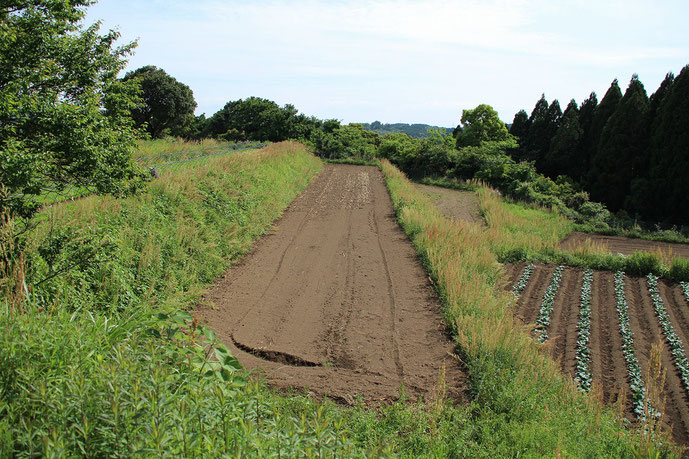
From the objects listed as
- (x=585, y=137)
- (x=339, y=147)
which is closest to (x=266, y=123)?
(x=339, y=147)

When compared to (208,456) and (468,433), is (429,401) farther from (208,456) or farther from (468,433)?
(208,456)

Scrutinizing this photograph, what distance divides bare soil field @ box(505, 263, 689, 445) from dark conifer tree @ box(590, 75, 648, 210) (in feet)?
78.0

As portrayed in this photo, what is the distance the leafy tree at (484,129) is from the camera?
4884cm

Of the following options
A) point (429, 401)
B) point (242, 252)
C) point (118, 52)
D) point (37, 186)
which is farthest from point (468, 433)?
point (118, 52)

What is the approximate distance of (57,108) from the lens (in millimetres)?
6465

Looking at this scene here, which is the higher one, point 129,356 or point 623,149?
point 623,149

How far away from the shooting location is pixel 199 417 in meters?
2.75

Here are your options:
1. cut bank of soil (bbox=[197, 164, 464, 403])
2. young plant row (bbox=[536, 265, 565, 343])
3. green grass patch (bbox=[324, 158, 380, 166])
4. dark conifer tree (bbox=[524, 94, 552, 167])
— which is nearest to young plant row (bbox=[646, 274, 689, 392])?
young plant row (bbox=[536, 265, 565, 343])

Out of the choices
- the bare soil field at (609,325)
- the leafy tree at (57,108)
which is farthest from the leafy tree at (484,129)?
the leafy tree at (57,108)

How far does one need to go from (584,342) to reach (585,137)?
39.2 metres

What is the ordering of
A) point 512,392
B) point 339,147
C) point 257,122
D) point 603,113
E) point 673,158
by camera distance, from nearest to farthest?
1. point 512,392
2. point 673,158
3. point 603,113
4. point 339,147
5. point 257,122

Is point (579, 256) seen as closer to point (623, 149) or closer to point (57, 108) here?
point (57, 108)

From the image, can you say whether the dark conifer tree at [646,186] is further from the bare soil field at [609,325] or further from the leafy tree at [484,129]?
the bare soil field at [609,325]

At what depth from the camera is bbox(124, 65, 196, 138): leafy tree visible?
34.7 metres
